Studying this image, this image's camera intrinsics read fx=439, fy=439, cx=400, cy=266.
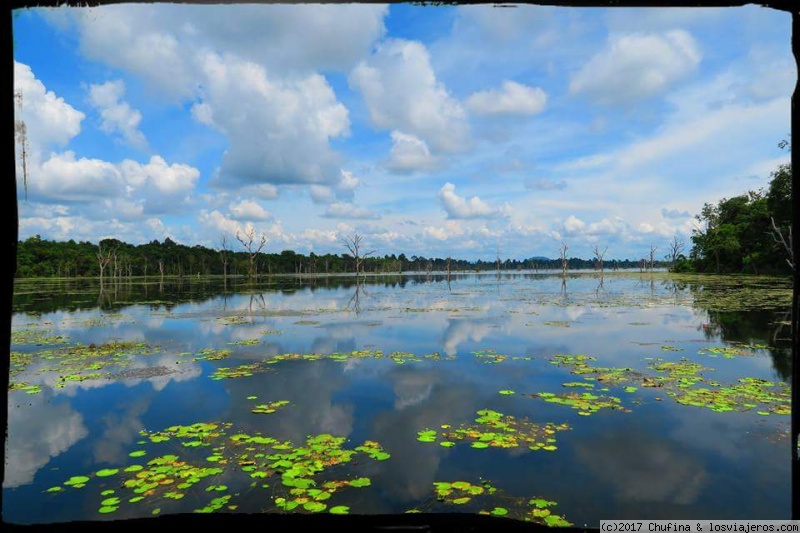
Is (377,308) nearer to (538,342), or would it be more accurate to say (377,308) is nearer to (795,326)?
(538,342)

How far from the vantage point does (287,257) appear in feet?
368

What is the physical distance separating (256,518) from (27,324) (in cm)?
2054

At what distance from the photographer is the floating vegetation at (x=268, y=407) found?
22.1 ft

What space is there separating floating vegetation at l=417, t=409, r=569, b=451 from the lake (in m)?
0.03

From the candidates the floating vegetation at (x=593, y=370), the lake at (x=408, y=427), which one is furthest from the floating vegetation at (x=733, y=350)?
the floating vegetation at (x=593, y=370)

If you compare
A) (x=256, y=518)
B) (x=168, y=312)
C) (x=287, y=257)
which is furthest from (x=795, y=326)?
(x=287, y=257)

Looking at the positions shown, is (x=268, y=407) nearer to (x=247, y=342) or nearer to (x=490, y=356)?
(x=490, y=356)

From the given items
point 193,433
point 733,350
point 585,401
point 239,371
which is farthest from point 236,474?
point 733,350

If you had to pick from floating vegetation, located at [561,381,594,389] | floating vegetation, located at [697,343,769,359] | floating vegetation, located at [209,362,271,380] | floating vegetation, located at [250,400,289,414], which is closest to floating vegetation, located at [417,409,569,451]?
floating vegetation, located at [561,381,594,389]

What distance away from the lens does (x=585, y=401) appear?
6898 mm

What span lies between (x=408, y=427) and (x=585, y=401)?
9.54ft

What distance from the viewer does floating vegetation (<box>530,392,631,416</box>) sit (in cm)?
655

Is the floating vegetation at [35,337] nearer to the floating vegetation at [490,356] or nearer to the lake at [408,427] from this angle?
the lake at [408,427]

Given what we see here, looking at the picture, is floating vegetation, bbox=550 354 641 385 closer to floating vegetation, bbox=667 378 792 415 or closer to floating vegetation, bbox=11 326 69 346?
floating vegetation, bbox=667 378 792 415
